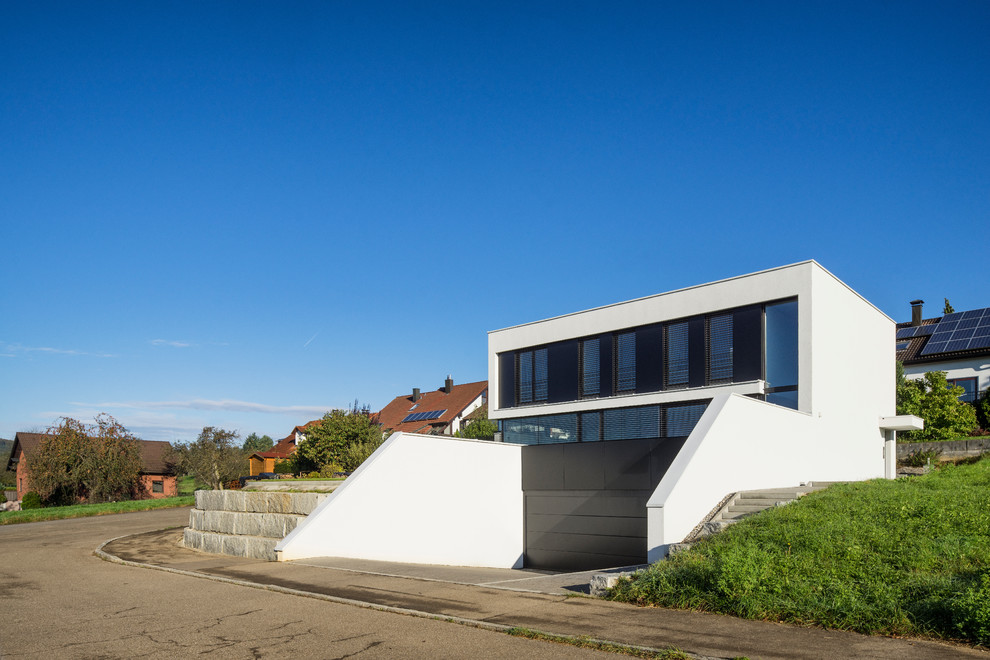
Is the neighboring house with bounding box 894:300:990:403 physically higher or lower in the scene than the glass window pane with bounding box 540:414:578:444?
higher

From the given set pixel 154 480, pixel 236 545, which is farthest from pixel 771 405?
pixel 154 480

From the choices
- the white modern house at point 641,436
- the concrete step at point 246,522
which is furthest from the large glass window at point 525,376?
the concrete step at point 246,522

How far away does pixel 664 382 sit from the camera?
766 inches

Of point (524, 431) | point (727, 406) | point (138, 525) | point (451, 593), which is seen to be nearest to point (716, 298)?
point (727, 406)

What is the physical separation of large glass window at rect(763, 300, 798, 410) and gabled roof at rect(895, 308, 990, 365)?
18.0 metres

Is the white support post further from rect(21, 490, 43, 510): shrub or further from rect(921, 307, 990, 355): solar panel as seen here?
rect(21, 490, 43, 510): shrub

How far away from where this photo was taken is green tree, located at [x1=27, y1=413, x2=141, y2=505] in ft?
132

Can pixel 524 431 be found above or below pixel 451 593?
above

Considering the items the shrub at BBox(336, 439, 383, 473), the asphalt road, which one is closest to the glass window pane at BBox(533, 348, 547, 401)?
the shrub at BBox(336, 439, 383, 473)

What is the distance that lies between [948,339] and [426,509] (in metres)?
27.1

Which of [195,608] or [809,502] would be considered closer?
[195,608]

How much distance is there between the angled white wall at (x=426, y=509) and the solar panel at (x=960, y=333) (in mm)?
22355

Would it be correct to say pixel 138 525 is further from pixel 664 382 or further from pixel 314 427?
pixel 664 382

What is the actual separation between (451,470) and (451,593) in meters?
8.19
